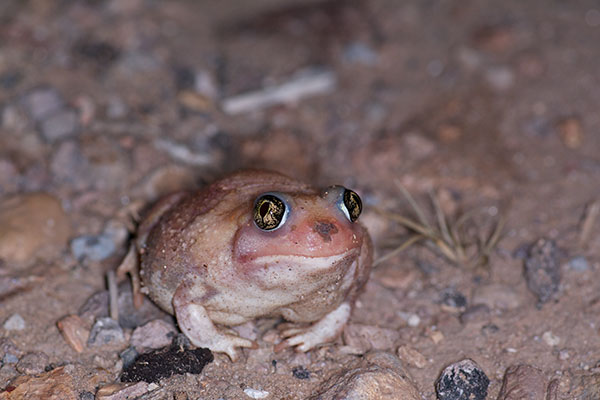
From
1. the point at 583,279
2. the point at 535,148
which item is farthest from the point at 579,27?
the point at 583,279

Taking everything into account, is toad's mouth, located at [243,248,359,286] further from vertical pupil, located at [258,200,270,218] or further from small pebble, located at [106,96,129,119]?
small pebble, located at [106,96,129,119]

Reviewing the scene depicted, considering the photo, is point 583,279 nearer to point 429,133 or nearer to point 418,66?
point 429,133

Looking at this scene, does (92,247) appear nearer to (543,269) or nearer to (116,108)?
(116,108)

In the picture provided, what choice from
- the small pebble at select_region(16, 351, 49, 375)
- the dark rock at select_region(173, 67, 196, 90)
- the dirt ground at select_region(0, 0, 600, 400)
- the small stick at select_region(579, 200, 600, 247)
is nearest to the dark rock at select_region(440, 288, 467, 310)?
the dirt ground at select_region(0, 0, 600, 400)

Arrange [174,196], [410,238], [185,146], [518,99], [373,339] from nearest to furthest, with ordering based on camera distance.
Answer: [373,339]
[174,196]
[410,238]
[185,146]
[518,99]

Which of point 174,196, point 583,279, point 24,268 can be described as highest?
point 174,196

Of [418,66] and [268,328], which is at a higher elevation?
[418,66]

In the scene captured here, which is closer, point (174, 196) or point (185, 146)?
point (174, 196)
